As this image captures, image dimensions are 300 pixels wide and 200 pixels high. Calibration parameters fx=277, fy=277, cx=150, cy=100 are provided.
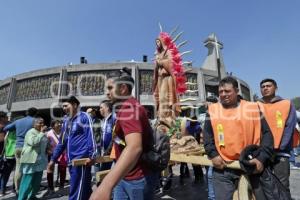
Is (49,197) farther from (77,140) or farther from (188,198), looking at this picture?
(188,198)

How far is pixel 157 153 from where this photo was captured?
2.14 metres

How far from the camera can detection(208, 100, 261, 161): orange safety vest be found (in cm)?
246

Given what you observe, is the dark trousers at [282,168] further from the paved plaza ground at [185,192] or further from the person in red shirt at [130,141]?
the paved plaza ground at [185,192]

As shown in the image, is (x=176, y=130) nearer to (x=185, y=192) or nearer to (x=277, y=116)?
(x=185, y=192)

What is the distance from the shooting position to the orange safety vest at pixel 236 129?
246 centimetres

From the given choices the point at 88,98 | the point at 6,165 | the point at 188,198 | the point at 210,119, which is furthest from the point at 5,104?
the point at 210,119

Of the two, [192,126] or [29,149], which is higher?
[192,126]

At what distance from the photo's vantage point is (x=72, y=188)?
12.5 ft

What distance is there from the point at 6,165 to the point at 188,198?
160 inches

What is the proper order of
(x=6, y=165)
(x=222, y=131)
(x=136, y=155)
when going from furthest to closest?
(x=6, y=165) → (x=222, y=131) → (x=136, y=155)

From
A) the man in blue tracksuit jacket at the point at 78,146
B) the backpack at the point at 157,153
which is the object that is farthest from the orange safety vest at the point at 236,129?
the man in blue tracksuit jacket at the point at 78,146

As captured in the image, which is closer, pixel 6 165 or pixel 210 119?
pixel 210 119

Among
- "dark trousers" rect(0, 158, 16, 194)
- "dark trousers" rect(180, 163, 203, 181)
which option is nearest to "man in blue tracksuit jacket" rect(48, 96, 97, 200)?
"dark trousers" rect(0, 158, 16, 194)

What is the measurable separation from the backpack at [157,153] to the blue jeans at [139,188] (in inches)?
3.6
